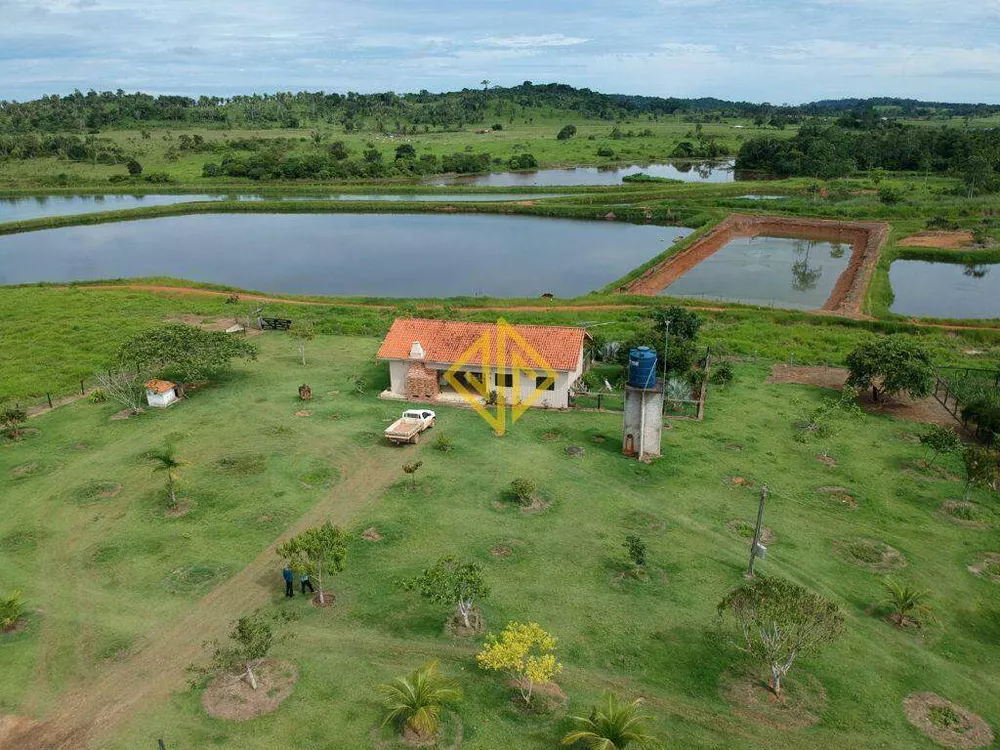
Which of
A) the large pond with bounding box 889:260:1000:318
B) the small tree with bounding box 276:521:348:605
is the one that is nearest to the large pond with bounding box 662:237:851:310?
the large pond with bounding box 889:260:1000:318

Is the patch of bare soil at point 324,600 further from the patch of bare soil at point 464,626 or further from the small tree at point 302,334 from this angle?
the small tree at point 302,334

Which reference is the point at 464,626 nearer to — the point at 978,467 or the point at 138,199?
the point at 978,467

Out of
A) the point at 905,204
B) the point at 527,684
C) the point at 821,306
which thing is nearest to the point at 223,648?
the point at 527,684

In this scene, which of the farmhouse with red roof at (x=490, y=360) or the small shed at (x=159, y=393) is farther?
the small shed at (x=159, y=393)

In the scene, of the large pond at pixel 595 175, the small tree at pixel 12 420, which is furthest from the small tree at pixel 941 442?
the large pond at pixel 595 175

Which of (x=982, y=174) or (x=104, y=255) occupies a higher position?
(x=982, y=174)

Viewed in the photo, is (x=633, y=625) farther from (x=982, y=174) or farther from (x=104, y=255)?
(x=982, y=174)
